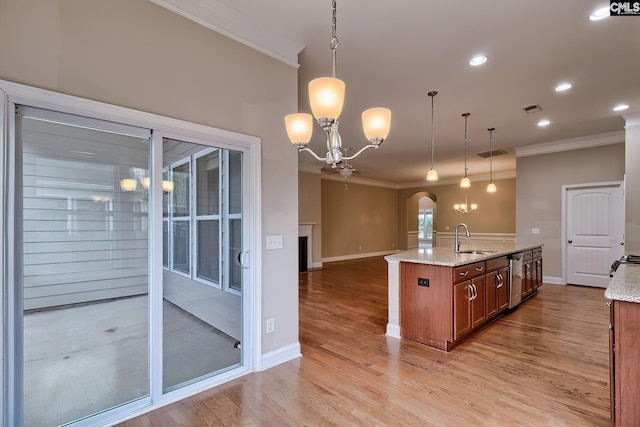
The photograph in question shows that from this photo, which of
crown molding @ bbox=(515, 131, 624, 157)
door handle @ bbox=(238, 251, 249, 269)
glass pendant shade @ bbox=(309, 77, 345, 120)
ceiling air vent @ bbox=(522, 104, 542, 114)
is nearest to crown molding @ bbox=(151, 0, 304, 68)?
glass pendant shade @ bbox=(309, 77, 345, 120)

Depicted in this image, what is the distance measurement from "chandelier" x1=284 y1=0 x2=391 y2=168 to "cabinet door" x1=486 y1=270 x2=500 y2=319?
275cm

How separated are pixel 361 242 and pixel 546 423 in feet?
29.4

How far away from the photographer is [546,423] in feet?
6.46

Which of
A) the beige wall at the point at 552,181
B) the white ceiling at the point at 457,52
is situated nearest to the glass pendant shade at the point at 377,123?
the white ceiling at the point at 457,52

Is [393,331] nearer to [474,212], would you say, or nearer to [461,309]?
Result: [461,309]

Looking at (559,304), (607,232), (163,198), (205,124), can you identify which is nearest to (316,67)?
(205,124)

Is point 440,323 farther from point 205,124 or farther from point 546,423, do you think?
point 205,124

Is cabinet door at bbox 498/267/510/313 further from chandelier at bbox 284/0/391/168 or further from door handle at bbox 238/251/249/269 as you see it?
door handle at bbox 238/251/249/269

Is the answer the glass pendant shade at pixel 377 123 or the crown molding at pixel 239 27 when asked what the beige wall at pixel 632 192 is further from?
the crown molding at pixel 239 27

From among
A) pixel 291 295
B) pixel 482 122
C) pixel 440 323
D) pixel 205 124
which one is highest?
pixel 482 122

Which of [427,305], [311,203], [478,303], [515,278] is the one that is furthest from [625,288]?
[311,203]

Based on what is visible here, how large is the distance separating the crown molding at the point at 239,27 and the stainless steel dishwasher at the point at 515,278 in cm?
383

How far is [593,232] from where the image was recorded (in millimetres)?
5871

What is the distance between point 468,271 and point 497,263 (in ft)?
2.97
